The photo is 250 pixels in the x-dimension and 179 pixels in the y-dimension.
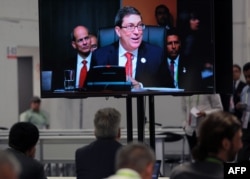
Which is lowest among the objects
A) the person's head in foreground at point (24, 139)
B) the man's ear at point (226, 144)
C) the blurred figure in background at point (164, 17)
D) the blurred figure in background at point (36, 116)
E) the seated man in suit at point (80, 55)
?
the blurred figure in background at point (36, 116)

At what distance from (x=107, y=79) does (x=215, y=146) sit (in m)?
2.41

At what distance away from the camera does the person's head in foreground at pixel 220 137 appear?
11.0ft

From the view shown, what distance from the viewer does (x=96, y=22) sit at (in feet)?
18.6

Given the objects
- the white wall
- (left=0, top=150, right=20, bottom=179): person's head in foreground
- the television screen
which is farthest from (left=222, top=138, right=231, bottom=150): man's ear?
the white wall

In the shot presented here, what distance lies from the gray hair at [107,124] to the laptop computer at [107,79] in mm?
691

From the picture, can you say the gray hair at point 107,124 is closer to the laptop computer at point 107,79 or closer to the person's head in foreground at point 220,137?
the laptop computer at point 107,79

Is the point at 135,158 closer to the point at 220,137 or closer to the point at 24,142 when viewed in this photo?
the point at 220,137

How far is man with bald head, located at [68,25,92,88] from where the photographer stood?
18.7 ft

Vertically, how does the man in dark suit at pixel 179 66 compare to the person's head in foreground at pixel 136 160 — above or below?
above

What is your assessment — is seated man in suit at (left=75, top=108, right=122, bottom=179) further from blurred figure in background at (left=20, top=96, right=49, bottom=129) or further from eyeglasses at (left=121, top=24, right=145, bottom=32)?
blurred figure in background at (left=20, top=96, right=49, bottom=129)

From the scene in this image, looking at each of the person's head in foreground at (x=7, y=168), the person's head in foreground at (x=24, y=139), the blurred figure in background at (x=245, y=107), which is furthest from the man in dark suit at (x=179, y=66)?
the person's head in foreground at (x=7, y=168)

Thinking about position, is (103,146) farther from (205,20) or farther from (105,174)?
(205,20)

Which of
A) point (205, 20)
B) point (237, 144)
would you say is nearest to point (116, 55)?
point (205, 20)

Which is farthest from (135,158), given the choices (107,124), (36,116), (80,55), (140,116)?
(36,116)
